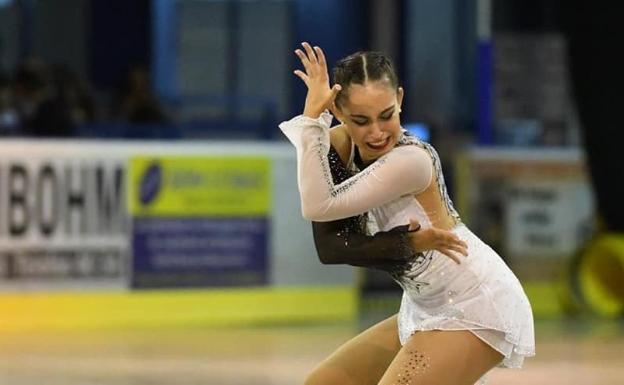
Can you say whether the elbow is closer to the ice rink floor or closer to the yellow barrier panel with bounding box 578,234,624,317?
the ice rink floor

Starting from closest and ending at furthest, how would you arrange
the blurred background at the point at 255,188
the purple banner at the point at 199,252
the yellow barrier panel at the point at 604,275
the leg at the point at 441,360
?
the leg at the point at 441,360, the blurred background at the point at 255,188, the purple banner at the point at 199,252, the yellow barrier panel at the point at 604,275

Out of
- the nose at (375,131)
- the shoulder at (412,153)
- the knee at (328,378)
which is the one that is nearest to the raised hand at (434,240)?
the shoulder at (412,153)

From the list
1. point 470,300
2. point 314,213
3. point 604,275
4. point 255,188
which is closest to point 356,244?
point 314,213

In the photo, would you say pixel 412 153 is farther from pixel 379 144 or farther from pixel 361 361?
pixel 361 361

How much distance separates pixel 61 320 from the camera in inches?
493

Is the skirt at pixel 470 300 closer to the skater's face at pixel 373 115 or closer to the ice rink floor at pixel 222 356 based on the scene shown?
the skater's face at pixel 373 115

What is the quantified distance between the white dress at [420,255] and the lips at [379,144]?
40 mm

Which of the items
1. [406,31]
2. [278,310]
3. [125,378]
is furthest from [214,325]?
[406,31]

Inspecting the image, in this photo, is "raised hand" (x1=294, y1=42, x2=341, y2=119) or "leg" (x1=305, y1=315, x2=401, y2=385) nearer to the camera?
"raised hand" (x1=294, y1=42, x2=341, y2=119)

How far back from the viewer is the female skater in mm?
4922

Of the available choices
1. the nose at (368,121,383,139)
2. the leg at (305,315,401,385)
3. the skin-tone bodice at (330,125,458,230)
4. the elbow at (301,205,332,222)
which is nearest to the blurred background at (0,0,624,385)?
the leg at (305,315,401,385)

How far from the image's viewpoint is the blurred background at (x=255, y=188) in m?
11.6

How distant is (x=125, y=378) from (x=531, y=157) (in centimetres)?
710

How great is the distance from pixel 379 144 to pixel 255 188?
8351mm
